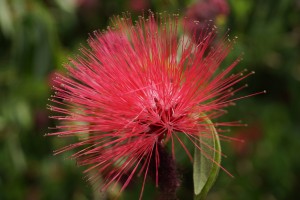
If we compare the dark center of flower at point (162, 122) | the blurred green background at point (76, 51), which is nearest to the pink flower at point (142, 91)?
the dark center of flower at point (162, 122)

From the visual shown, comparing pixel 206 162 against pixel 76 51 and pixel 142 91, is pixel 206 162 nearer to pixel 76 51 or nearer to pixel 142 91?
pixel 142 91

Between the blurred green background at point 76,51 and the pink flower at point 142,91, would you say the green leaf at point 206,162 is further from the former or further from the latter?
the blurred green background at point 76,51

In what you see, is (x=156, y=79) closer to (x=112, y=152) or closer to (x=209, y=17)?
(x=112, y=152)

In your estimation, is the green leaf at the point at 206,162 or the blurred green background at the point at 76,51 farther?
the blurred green background at the point at 76,51

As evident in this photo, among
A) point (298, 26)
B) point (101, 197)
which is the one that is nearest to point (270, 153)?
point (298, 26)

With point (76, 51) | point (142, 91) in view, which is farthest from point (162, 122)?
point (76, 51)
